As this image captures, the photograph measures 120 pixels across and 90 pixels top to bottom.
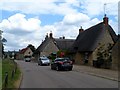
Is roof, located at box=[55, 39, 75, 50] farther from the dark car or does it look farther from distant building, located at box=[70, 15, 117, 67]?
the dark car

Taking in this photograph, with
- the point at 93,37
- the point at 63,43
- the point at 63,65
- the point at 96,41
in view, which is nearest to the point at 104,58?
the point at 63,65

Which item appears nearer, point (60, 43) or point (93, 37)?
point (93, 37)

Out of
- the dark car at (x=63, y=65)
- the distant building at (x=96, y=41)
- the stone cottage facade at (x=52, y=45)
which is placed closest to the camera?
the dark car at (x=63, y=65)

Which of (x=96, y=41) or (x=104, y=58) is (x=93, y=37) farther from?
(x=104, y=58)

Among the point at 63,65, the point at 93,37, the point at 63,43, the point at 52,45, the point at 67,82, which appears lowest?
the point at 67,82

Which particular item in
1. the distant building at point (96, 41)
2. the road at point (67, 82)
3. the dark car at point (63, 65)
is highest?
the distant building at point (96, 41)

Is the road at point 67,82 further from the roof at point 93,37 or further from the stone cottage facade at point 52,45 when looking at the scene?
the stone cottage facade at point 52,45

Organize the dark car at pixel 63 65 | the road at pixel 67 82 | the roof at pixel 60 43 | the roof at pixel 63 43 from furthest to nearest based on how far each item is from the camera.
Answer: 1. the roof at pixel 60 43
2. the roof at pixel 63 43
3. the dark car at pixel 63 65
4. the road at pixel 67 82

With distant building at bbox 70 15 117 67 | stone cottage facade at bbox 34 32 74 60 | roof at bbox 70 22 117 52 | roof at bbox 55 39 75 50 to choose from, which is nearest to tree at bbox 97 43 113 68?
distant building at bbox 70 15 117 67

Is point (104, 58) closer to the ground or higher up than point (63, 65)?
higher up

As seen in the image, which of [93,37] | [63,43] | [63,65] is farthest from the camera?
[63,43]

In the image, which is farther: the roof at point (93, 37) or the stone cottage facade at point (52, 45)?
the stone cottage facade at point (52, 45)

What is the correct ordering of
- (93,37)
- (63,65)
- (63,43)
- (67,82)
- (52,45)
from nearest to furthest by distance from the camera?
(67,82)
(63,65)
(93,37)
(52,45)
(63,43)

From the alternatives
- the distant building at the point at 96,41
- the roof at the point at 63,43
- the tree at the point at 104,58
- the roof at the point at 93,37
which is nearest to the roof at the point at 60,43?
the roof at the point at 63,43
